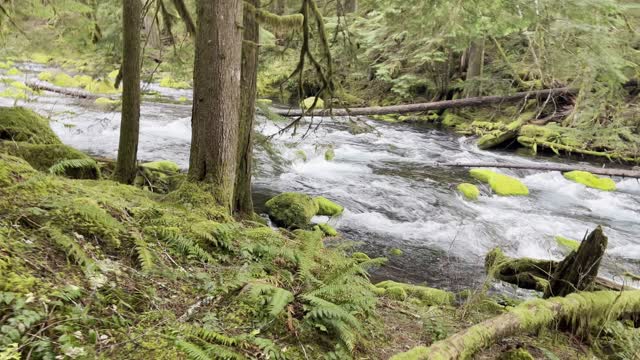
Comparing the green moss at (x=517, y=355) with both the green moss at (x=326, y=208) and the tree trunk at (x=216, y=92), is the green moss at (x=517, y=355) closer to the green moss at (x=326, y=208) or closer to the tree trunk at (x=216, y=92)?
the tree trunk at (x=216, y=92)

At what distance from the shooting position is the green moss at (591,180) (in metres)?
12.2

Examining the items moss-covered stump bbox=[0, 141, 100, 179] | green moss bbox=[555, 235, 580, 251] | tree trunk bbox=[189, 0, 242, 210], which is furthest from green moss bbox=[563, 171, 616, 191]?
moss-covered stump bbox=[0, 141, 100, 179]

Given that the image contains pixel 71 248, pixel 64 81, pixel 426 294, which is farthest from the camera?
pixel 64 81

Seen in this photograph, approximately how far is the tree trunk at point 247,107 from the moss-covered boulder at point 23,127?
3.16m

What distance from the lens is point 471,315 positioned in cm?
466

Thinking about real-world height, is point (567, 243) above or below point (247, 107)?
below

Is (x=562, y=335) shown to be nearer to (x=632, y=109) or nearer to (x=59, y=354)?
(x=59, y=354)

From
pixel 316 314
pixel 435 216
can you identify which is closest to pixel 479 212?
pixel 435 216

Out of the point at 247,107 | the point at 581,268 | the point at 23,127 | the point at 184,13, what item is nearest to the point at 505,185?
the point at 581,268

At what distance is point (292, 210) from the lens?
8.48m

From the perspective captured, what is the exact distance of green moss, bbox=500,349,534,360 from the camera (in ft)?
11.1

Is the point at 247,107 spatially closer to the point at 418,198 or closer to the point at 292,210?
the point at 292,210

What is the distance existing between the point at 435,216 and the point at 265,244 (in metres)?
6.35

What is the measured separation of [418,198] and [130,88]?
22.5 ft
